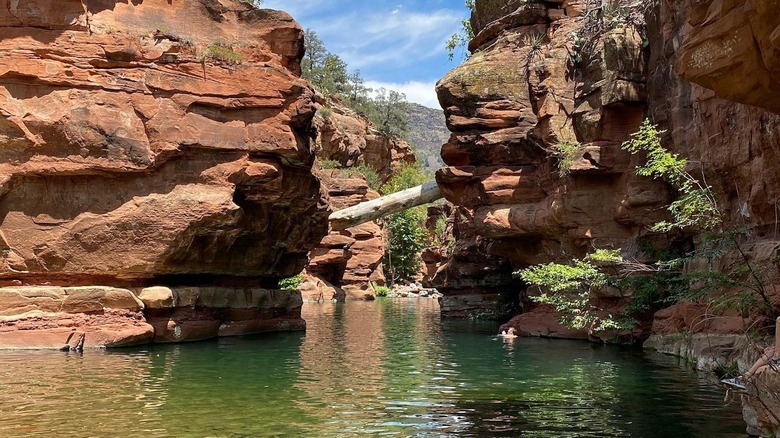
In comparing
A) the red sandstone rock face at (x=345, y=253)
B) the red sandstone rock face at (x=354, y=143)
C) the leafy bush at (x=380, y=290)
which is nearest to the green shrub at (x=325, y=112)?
the red sandstone rock face at (x=354, y=143)

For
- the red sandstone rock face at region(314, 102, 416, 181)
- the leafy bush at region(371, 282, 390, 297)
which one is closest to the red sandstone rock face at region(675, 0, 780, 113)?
the red sandstone rock face at region(314, 102, 416, 181)

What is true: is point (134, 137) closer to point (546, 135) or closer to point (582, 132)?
point (546, 135)

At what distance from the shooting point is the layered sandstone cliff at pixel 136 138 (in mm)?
15992

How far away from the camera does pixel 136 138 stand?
657 inches

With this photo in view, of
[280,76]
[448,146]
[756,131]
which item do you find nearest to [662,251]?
[756,131]

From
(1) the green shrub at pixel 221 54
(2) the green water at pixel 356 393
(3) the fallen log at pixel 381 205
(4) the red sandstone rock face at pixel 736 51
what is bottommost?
(2) the green water at pixel 356 393

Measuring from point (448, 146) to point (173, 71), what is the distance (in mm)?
9657

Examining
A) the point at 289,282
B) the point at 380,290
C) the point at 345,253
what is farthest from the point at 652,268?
the point at 380,290

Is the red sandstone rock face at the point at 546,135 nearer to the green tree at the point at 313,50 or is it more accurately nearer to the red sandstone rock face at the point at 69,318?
the red sandstone rock face at the point at 69,318

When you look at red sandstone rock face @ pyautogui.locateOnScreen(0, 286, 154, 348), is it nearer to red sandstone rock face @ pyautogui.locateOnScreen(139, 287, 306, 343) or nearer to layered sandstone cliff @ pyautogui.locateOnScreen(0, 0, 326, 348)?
layered sandstone cliff @ pyautogui.locateOnScreen(0, 0, 326, 348)

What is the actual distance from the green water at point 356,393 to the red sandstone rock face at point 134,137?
9.26 feet

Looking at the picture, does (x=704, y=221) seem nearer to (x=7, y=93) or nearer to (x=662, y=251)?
(x=662, y=251)

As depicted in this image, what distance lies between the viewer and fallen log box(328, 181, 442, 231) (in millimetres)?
25953

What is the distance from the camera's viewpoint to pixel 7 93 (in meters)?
15.9
